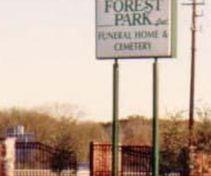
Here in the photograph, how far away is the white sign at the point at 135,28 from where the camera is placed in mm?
17359

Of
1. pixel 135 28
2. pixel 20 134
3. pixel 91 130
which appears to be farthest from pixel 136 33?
pixel 91 130

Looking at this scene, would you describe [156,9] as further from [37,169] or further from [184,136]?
[37,169]

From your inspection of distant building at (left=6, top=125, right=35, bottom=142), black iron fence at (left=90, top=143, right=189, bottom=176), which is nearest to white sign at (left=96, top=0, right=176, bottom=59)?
black iron fence at (left=90, top=143, right=189, bottom=176)

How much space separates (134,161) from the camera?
3931 cm

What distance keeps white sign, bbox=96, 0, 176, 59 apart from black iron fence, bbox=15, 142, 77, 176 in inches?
963

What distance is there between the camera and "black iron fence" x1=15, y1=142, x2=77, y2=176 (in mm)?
42375

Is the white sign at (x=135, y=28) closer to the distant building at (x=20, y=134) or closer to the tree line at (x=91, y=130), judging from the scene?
the tree line at (x=91, y=130)

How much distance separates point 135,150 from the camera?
3909 centimetres

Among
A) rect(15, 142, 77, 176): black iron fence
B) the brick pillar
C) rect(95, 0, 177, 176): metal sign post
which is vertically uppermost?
rect(95, 0, 177, 176): metal sign post

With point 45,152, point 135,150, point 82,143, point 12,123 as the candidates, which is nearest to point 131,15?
point 135,150

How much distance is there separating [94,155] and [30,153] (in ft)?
23.3

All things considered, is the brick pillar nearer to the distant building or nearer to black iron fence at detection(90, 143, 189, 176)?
black iron fence at detection(90, 143, 189, 176)

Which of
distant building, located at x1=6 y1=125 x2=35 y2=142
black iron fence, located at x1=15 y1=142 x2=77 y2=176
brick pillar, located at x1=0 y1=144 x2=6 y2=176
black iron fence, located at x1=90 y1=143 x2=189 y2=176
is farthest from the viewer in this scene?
distant building, located at x1=6 y1=125 x2=35 y2=142

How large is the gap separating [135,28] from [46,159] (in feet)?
86.1
